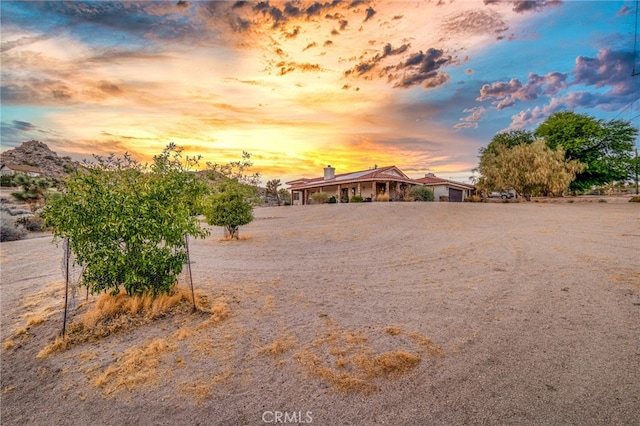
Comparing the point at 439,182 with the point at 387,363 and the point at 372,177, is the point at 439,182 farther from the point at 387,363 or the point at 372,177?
the point at 387,363

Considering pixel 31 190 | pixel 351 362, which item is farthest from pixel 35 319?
pixel 31 190

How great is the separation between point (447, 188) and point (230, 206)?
115 ft

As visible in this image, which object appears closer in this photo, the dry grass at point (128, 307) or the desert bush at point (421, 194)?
the dry grass at point (128, 307)

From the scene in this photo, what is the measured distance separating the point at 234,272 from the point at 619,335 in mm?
7134

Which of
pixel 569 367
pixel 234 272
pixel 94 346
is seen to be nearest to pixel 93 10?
Result: pixel 234 272

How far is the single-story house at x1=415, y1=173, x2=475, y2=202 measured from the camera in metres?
40.4

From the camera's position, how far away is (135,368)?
3.53 m

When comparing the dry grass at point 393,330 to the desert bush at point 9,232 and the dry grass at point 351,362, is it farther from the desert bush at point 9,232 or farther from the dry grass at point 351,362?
the desert bush at point 9,232

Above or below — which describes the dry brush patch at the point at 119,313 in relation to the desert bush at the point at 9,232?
below

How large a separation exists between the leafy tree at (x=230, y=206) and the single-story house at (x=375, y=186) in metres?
20.5

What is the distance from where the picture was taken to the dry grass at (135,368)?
3260mm

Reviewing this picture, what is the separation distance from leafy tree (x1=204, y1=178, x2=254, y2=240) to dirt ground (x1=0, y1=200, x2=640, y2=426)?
5.24 metres

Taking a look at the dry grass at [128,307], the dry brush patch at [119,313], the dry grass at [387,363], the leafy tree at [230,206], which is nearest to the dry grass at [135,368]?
the dry brush patch at [119,313]

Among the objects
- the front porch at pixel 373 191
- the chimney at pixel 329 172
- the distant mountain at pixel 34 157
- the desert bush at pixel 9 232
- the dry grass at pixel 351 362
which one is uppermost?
the distant mountain at pixel 34 157
